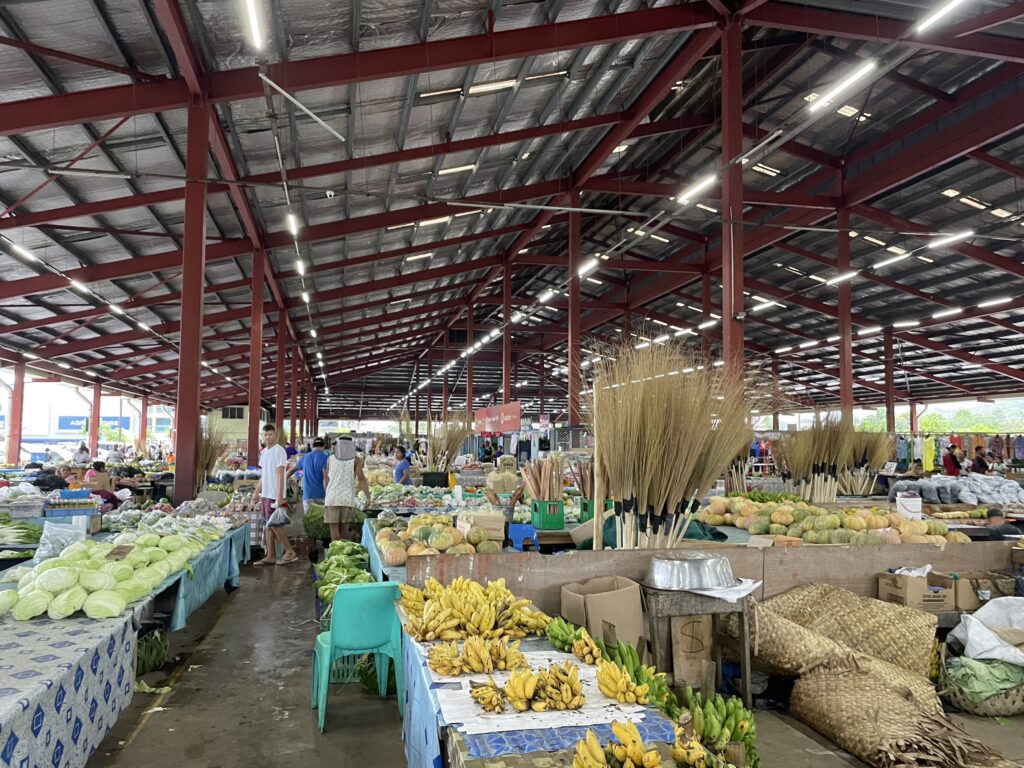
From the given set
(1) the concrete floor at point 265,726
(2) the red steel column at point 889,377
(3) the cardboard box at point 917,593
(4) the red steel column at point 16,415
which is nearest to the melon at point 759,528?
(3) the cardboard box at point 917,593

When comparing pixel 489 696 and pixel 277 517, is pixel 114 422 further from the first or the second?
pixel 489 696

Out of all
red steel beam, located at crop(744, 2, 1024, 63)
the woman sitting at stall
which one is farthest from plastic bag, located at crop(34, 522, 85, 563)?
red steel beam, located at crop(744, 2, 1024, 63)

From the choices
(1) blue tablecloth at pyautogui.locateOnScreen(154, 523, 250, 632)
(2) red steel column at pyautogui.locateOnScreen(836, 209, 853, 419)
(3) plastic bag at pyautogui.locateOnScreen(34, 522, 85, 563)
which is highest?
(2) red steel column at pyautogui.locateOnScreen(836, 209, 853, 419)

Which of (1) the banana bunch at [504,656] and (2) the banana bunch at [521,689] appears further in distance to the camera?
(1) the banana bunch at [504,656]

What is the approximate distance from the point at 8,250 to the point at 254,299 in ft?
11.3

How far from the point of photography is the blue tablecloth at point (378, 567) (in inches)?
144

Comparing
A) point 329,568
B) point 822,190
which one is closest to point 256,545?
point 329,568

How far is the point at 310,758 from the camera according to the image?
2.89 meters

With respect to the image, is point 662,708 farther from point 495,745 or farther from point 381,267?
point 381,267

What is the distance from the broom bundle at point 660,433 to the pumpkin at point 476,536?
0.87 metres

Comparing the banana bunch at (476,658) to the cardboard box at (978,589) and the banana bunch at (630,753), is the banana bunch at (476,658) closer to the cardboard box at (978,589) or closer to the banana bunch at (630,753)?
the banana bunch at (630,753)

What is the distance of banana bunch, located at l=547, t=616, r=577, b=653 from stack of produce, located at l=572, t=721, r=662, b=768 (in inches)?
34.6

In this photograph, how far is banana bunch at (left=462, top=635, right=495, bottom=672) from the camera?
2215 mm

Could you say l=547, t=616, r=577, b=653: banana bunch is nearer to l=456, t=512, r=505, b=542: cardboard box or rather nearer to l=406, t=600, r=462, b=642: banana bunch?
l=406, t=600, r=462, b=642: banana bunch
